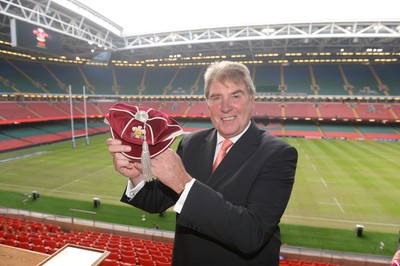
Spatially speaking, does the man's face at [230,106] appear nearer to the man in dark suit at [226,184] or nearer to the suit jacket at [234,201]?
the man in dark suit at [226,184]

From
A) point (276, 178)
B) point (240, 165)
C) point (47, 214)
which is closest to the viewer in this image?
point (276, 178)

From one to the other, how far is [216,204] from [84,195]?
1786cm

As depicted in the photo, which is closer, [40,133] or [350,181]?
[350,181]

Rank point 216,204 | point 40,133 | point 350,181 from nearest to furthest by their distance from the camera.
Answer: point 216,204
point 350,181
point 40,133

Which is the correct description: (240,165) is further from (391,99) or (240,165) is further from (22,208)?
(391,99)

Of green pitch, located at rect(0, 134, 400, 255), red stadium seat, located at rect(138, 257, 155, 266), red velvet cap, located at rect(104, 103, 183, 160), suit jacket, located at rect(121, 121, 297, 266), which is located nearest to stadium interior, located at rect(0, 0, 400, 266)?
green pitch, located at rect(0, 134, 400, 255)

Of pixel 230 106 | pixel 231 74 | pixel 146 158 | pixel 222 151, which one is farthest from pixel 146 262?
pixel 231 74

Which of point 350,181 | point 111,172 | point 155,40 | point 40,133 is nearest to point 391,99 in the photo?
point 350,181

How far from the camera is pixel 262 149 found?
1979 millimetres

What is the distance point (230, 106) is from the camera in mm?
2094

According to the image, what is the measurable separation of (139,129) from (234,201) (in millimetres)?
894

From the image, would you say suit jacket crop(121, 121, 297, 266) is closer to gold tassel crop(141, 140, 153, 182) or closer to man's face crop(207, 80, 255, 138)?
man's face crop(207, 80, 255, 138)

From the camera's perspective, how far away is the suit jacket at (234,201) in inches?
60.3

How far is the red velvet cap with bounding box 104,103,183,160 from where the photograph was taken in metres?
1.85
